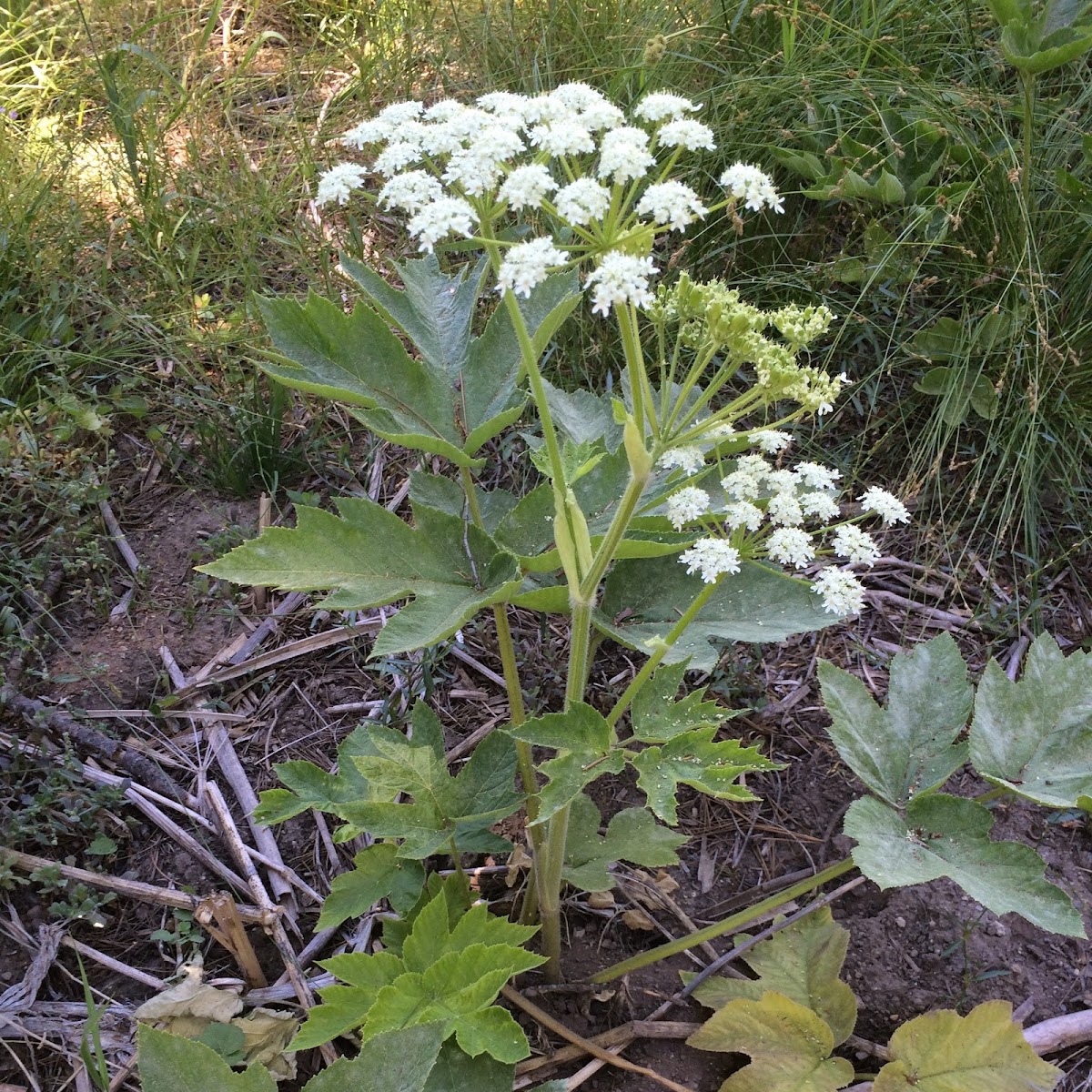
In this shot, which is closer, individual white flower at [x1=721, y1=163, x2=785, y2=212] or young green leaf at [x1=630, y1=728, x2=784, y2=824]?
young green leaf at [x1=630, y1=728, x2=784, y2=824]

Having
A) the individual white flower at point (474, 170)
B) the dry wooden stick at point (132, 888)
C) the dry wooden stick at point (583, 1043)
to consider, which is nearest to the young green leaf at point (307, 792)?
the dry wooden stick at point (132, 888)

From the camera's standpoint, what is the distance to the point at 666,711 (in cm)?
166

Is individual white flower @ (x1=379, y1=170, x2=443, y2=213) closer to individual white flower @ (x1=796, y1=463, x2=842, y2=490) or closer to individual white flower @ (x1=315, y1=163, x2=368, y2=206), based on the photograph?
individual white flower @ (x1=315, y1=163, x2=368, y2=206)

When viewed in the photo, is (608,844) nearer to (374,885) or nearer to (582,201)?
(374,885)

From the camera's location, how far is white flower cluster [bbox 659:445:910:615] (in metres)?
1.67

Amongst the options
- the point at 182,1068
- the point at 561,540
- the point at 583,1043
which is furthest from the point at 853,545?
the point at 182,1068

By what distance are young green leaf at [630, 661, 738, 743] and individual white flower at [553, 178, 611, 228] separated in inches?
29.4

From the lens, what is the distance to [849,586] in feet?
5.79

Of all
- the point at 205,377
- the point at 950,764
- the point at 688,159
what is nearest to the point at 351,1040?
the point at 950,764

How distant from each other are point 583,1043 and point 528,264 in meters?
1.60

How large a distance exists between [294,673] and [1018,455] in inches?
88.1

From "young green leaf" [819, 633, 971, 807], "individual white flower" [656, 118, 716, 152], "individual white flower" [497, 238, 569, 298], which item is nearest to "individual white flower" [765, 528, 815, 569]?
"young green leaf" [819, 633, 971, 807]

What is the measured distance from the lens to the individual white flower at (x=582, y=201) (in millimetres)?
1488

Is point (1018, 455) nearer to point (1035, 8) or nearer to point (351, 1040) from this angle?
point (1035, 8)
